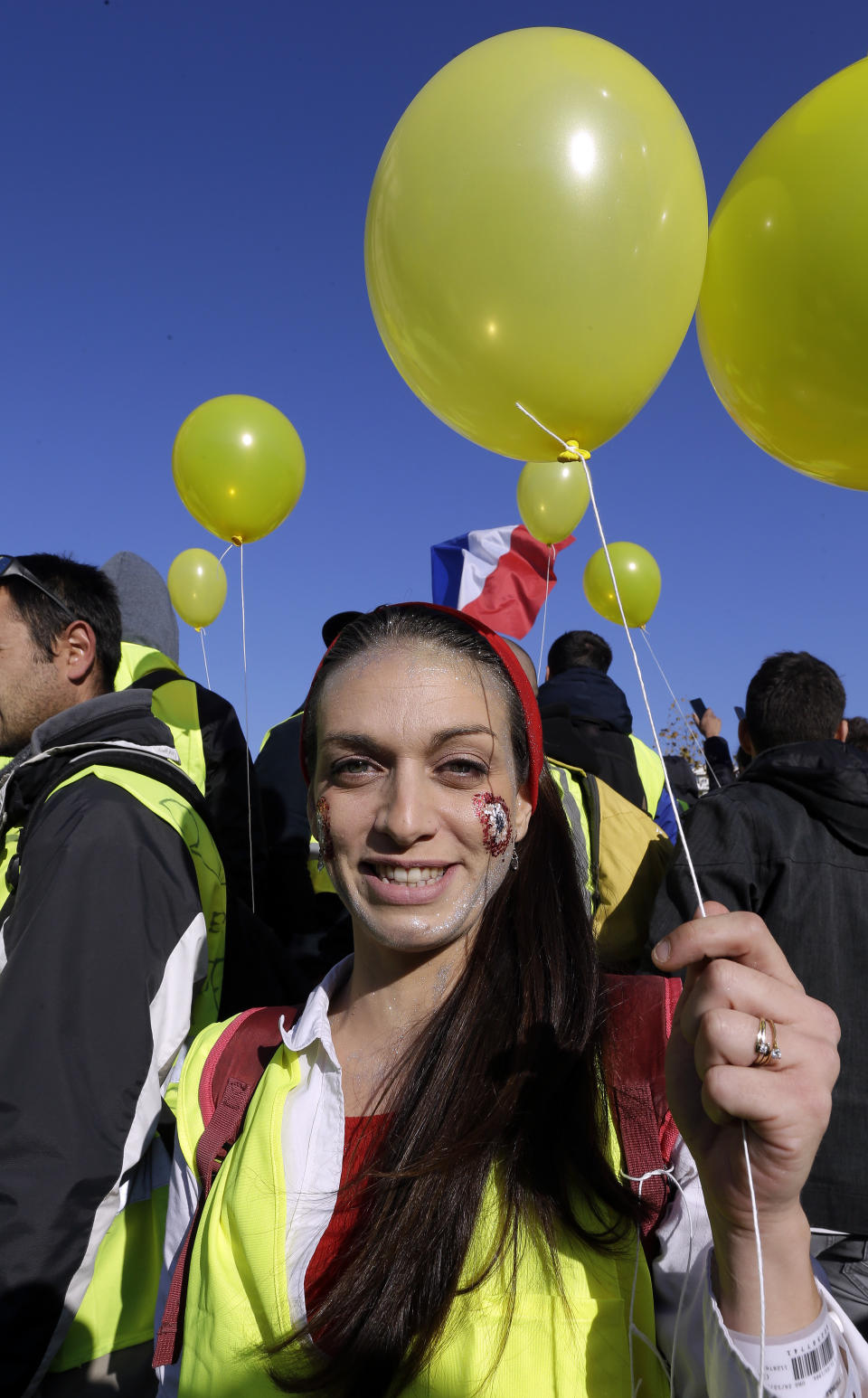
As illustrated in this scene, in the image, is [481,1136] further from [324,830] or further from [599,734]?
[599,734]

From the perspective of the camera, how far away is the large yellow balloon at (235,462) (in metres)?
4.52

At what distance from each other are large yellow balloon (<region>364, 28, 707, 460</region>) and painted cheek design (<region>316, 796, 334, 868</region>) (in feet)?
2.88

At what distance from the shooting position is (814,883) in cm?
246

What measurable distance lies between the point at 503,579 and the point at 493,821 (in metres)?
6.82

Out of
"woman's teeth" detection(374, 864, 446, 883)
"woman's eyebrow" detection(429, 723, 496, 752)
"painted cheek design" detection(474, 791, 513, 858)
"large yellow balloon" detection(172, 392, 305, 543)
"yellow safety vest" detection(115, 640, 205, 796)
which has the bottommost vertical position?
"woman's teeth" detection(374, 864, 446, 883)

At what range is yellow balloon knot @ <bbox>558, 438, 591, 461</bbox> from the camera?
5.96ft

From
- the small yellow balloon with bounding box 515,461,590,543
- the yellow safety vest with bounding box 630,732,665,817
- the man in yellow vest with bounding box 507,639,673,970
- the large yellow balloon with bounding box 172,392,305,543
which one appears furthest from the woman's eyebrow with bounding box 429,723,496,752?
the small yellow balloon with bounding box 515,461,590,543

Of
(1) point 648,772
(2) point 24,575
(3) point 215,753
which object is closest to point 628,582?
(1) point 648,772

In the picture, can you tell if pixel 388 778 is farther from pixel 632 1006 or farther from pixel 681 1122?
pixel 681 1122

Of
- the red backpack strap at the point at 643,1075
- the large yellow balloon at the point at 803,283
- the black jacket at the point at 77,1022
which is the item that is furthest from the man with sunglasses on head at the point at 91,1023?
the large yellow balloon at the point at 803,283

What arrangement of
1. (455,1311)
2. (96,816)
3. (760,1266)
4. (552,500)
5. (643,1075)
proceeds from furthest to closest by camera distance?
(552,500) < (96,816) < (643,1075) < (455,1311) < (760,1266)

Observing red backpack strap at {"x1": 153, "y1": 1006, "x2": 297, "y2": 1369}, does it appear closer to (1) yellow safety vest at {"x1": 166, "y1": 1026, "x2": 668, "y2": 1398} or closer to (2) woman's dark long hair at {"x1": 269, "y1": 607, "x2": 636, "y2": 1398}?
(1) yellow safety vest at {"x1": 166, "y1": 1026, "x2": 668, "y2": 1398}

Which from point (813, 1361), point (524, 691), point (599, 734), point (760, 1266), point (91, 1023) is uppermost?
point (599, 734)

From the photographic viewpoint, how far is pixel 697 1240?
1.22 meters
